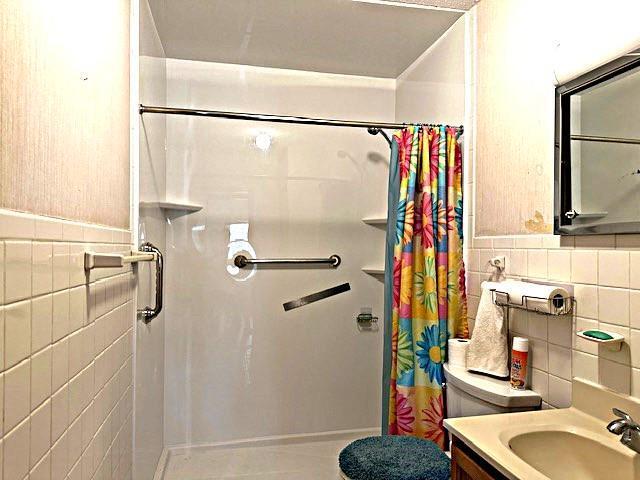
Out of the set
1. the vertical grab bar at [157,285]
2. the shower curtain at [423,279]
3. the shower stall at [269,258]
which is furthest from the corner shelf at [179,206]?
the shower curtain at [423,279]

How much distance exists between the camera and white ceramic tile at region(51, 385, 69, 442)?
3.19 feet

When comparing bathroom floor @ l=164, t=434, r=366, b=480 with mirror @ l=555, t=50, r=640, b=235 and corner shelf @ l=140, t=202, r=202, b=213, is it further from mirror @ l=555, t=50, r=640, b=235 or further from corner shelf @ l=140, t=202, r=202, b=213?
mirror @ l=555, t=50, r=640, b=235

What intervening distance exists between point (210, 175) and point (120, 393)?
1429 mm

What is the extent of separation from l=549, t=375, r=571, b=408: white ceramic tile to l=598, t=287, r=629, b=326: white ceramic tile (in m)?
0.27

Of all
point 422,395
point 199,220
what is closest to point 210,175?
point 199,220

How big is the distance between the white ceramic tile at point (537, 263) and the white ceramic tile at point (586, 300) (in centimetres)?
15

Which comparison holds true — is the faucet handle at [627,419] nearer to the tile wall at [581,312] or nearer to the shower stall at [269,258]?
the tile wall at [581,312]

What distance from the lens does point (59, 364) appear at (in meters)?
1.00

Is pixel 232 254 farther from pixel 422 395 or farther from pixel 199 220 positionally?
pixel 422 395

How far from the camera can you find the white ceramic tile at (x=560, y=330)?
1.44 metres

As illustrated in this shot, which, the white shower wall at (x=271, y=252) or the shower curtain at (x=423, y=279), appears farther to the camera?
the white shower wall at (x=271, y=252)

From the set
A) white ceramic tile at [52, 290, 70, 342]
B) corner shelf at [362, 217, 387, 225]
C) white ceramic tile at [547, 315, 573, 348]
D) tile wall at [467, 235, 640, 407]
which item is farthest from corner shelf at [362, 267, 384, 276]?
white ceramic tile at [52, 290, 70, 342]

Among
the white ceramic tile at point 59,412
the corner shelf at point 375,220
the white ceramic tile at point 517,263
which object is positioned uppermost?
the corner shelf at point 375,220

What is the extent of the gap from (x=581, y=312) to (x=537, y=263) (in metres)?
0.24
